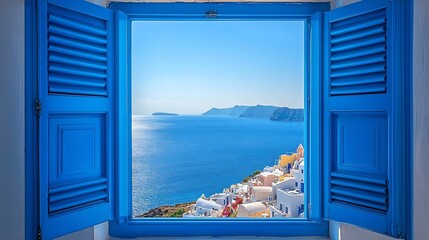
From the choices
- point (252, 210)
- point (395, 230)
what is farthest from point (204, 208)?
point (395, 230)

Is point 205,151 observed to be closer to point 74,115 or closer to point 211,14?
point 211,14

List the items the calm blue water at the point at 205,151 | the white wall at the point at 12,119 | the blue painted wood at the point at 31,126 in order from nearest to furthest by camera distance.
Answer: the white wall at the point at 12,119
the blue painted wood at the point at 31,126
the calm blue water at the point at 205,151

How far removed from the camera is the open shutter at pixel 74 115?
145cm

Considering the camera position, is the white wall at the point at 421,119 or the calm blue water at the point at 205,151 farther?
the calm blue water at the point at 205,151

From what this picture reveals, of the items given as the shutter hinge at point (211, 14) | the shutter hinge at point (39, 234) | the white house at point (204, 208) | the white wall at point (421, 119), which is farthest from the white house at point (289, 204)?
the shutter hinge at point (39, 234)

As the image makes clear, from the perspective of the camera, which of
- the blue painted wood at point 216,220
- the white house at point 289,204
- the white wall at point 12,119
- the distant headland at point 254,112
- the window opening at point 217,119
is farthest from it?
the distant headland at point 254,112

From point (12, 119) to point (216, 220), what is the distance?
3.53ft

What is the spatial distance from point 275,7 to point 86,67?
3.09 ft

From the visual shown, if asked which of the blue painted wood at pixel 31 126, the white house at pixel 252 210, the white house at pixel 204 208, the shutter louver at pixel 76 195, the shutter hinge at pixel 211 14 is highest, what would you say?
the shutter hinge at pixel 211 14

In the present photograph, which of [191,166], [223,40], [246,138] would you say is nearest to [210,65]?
[223,40]

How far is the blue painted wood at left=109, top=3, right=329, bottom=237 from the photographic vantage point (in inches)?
72.0

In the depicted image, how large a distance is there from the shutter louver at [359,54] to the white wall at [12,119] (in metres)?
1.25

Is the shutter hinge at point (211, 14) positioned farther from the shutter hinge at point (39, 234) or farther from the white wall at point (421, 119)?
the shutter hinge at point (39, 234)

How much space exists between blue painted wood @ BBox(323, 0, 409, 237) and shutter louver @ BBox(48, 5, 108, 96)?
1005 mm
